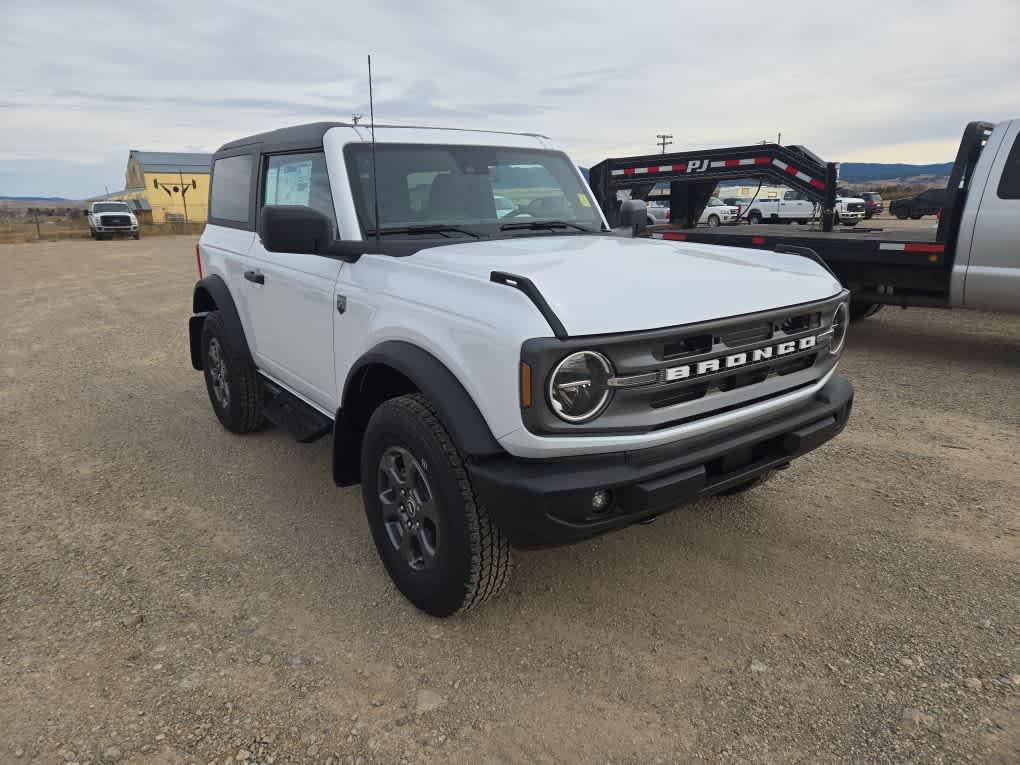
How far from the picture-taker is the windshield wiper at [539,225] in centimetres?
369

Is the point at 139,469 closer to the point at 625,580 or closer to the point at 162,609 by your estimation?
the point at 162,609

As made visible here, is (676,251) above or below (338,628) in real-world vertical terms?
above

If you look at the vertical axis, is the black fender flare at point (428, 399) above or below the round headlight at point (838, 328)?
below

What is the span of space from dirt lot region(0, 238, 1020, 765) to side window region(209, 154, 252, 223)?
155 cm

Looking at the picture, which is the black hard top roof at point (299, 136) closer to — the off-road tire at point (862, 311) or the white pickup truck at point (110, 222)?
the off-road tire at point (862, 311)

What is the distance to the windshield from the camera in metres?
3.50

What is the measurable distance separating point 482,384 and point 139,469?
3.12 metres

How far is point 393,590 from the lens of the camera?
125 inches

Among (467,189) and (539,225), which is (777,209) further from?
(467,189)

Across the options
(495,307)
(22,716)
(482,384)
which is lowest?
(22,716)

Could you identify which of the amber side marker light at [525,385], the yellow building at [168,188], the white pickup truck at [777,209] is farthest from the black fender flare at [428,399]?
the yellow building at [168,188]

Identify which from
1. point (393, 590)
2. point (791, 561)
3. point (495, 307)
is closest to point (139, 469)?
point (393, 590)

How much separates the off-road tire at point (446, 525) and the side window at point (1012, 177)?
597 cm

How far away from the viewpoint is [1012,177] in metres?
6.27
